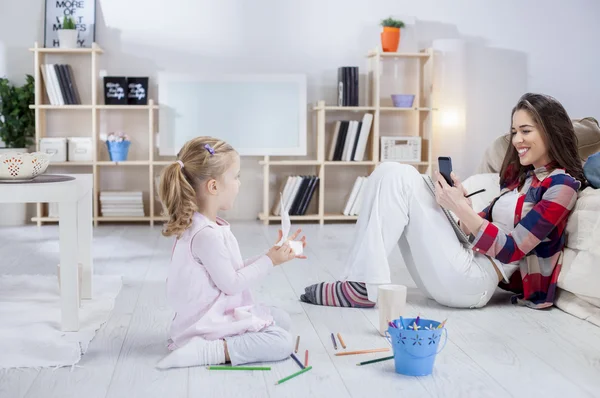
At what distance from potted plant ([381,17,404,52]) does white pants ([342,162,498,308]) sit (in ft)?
9.69

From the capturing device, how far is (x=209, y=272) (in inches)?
88.4

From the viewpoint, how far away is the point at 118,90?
17.9ft

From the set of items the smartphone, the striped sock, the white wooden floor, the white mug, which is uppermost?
the smartphone

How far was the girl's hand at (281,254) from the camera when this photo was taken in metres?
2.27

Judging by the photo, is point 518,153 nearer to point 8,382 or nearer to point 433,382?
point 433,382

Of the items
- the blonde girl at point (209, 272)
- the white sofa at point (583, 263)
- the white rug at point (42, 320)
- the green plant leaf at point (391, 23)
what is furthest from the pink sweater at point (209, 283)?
the green plant leaf at point (391, 23)

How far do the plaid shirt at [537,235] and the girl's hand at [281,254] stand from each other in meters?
0.81

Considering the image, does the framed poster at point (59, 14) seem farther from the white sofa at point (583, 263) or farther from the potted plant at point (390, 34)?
the white sofa at point (583, 263)

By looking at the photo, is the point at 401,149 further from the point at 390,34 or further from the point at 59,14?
the point at 59,14

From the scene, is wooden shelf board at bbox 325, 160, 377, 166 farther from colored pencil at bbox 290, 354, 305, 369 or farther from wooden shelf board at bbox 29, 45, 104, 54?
colored pencil at bbox 290, 354, 305, 369

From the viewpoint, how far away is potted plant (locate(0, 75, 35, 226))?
17.8ft

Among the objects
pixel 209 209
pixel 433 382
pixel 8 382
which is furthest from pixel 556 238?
pixel 8 382

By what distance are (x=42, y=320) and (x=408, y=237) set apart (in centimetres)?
129

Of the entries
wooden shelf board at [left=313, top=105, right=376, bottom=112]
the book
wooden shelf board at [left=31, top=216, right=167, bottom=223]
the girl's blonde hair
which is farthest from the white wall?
the girl's blonde hair
